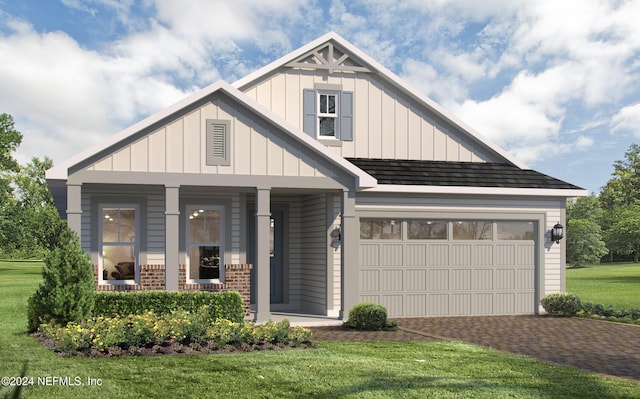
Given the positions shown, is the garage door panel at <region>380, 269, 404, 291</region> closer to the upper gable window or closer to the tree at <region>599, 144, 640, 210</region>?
the upper gable window

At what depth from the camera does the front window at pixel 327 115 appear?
18.8 meters

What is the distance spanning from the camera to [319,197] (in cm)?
1783

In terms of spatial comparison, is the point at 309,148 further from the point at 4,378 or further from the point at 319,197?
the point at 4,378

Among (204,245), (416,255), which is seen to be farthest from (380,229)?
(204,245)

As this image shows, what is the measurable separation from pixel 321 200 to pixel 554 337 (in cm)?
622

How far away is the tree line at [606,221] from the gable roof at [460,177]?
2800 centimetres

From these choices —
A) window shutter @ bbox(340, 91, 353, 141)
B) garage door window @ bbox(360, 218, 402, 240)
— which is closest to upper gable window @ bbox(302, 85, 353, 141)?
window shutter @ bbox(340, 91, 353, 141)

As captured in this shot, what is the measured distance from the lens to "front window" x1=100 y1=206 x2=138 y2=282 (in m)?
16.8

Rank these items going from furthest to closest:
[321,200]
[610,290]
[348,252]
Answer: [610,290] < [321,200] < [348,252]

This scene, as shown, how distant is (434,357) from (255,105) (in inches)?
253

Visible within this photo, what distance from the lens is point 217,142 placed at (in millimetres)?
14906

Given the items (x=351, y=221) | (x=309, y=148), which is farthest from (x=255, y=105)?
(x=351, y=221)

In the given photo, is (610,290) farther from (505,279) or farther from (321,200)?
(321,200)

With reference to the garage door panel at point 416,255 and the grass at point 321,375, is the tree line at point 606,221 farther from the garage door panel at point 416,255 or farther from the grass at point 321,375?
the grass at point 321,375
